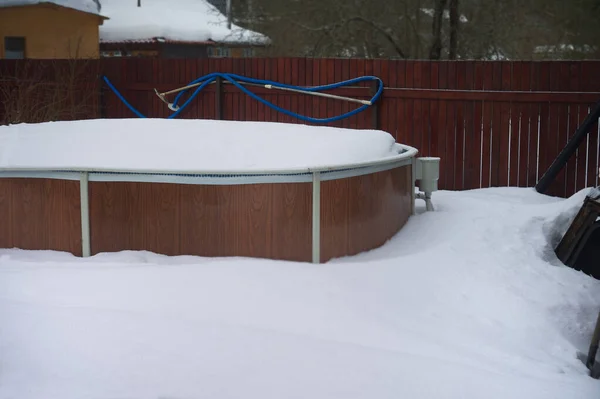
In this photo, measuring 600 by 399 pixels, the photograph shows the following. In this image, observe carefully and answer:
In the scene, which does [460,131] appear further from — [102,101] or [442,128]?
[102,101]

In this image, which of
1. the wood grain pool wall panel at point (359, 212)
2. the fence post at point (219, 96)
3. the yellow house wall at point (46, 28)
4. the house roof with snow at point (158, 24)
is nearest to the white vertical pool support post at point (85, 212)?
the wood grain pool wall panel at point (359, 212)

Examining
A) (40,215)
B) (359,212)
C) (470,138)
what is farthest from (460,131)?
(40,215)

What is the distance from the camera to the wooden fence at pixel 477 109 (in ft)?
30.5

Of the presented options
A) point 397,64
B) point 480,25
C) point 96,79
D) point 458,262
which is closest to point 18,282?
point 458,262

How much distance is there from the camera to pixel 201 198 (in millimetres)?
6285

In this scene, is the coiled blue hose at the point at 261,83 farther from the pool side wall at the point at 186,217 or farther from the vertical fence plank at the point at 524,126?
the pool side wall at the point at 186,217

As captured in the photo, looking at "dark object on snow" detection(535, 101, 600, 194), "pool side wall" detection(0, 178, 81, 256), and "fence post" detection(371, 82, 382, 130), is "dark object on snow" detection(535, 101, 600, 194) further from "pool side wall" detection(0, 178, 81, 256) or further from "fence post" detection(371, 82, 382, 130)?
"pool side wall" detection(0, 178, 81, 256)

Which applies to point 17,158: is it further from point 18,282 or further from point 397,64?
point 397,64

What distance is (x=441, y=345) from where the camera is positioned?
515cm

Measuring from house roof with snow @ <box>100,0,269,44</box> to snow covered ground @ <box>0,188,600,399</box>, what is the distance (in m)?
22.9

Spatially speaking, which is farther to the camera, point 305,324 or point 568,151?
point 568,151

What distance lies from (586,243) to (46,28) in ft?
56.0

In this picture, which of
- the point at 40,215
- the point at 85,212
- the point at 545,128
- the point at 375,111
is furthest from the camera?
the point at 375,111

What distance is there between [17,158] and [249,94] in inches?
210
